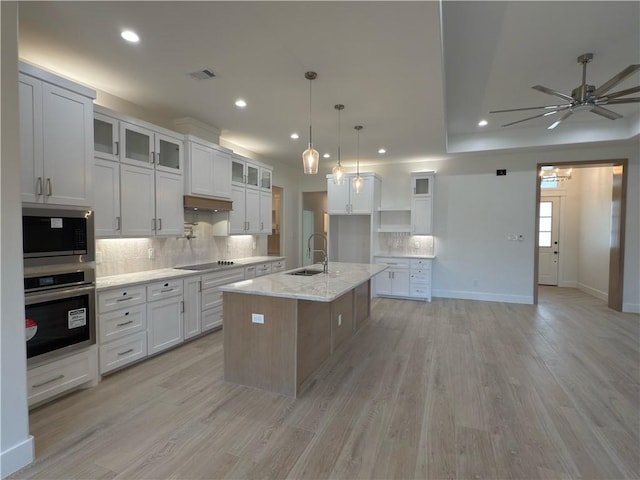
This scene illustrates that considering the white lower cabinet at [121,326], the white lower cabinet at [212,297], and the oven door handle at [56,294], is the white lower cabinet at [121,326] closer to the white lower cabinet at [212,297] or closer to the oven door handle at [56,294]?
the oven door handle at [56,294]

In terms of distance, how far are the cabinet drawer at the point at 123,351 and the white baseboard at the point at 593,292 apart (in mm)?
7793

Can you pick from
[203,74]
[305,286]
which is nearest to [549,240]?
[305,286]

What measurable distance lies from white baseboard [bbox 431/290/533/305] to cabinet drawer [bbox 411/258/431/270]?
830 millimetres

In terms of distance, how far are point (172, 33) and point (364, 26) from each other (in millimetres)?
1426

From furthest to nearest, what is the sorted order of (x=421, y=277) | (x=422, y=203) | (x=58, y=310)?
(x=422, y=203) < (x=421, y=277) < (x=58, y=310)

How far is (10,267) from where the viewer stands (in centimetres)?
172

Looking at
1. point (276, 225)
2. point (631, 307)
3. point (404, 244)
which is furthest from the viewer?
point (276, 225)

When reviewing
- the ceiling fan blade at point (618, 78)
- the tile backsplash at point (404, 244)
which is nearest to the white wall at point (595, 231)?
the tile backsplash at point (404, 244)

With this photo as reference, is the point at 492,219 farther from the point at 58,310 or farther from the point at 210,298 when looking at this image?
the point at 58,310

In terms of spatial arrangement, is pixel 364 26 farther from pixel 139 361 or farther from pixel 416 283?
pixel 416 283

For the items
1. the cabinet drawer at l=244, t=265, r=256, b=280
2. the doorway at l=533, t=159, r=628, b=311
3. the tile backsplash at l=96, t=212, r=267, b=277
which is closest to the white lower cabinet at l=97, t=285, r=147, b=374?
the tile backsplash at l=96, t=212, r=267, b=277

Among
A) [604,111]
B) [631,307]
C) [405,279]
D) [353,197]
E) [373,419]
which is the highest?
[604,111]

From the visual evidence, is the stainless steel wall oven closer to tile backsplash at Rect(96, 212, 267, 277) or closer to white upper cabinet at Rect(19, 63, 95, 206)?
white upper cabinet at Rect(19, 63, 95, 206)

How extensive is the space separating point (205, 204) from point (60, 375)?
2.33m
